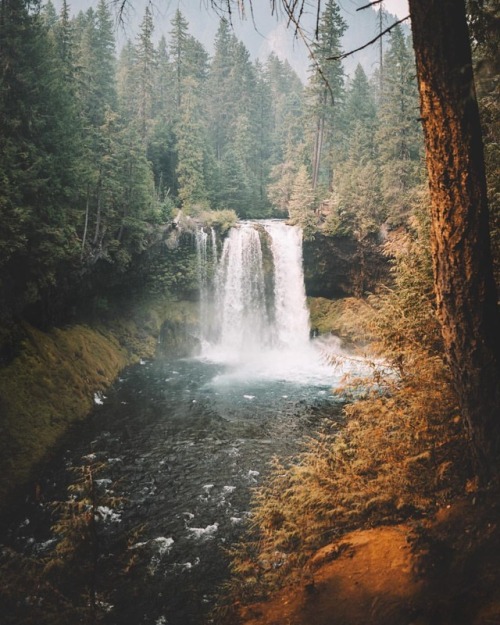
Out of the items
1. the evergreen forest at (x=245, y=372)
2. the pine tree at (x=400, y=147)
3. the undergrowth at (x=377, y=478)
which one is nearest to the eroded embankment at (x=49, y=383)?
the evergreen forest at (x=245, y=372)

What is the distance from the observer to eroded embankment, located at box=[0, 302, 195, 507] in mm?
10148

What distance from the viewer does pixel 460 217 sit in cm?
341

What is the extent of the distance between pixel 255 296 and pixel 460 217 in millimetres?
23118

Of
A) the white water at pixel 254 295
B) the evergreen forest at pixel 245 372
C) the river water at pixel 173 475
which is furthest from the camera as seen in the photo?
the white water at pixel 254 295

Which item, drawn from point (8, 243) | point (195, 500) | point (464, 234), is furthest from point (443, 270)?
point (8, 243)

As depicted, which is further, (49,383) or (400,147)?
(400,147)

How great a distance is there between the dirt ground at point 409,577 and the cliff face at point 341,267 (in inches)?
887

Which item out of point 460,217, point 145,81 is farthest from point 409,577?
point 145,81

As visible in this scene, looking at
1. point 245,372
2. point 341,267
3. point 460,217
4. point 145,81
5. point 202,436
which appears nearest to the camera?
point 460,217

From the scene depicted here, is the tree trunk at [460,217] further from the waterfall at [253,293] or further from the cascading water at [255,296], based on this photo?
the waterfall at [253,293]

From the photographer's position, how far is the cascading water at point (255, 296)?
2602cm

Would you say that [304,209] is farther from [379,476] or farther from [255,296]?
[379,476]

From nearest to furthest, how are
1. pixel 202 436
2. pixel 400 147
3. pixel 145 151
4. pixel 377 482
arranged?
pixel 377 482 → pixel 202 436 → pixel 145 151 → pixel 400 147

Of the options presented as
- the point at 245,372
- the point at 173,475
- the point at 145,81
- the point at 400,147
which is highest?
the point at 145,81
